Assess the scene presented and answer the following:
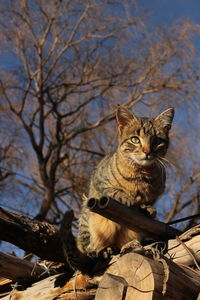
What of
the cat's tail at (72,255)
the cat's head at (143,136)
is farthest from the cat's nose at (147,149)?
the cat's tail at (72,255)

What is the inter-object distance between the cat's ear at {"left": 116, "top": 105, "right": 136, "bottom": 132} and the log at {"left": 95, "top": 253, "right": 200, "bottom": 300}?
5.70ft

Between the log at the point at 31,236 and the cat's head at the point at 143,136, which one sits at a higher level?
the cat's head at the point at 143,136

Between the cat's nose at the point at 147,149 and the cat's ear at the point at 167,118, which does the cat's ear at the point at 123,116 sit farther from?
the cat's nose at the point at 147,149

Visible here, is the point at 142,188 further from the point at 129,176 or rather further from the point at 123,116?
the point at 123,116

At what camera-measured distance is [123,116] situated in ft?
11.6

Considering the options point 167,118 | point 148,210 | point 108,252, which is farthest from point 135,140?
point 108,252

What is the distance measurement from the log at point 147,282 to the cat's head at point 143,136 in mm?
1234

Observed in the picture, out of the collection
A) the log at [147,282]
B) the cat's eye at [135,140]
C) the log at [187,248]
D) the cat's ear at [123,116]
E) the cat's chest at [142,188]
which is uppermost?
the cat's ear at [123,116]

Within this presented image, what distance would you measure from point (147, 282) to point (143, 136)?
1631mm

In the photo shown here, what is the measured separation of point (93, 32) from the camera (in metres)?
10.1

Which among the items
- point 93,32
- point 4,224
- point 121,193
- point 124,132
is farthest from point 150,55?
point 4,224

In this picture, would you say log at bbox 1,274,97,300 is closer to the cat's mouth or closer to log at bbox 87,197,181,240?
log at bbox 87,197,181,240

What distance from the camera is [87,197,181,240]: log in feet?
6.81

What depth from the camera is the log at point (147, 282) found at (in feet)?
5.99
